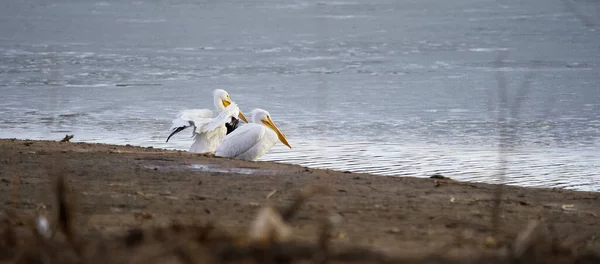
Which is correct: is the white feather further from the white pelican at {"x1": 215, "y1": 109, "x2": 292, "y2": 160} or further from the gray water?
the gray water

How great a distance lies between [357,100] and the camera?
1370 centimetres

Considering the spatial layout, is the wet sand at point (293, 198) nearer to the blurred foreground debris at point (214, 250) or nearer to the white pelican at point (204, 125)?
the blurred foreground debris at point (214, 250)

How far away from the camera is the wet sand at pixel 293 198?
5.05 metres

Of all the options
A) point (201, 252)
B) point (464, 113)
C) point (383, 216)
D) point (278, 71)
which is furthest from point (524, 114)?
point (201, 252)

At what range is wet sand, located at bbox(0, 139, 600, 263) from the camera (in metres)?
5.05

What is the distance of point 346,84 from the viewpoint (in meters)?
15.2

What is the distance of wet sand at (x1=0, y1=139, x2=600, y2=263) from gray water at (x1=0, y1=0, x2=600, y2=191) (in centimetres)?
125

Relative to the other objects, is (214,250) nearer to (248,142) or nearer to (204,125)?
(248,142)

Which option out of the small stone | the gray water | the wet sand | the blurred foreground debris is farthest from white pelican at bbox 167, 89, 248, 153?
the blurred foreground debris

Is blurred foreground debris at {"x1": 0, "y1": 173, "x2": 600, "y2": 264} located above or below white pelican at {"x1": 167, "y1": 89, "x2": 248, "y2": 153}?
above

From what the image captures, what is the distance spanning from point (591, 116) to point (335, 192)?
6109 millimetres

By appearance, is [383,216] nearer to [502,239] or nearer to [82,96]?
[502,239]

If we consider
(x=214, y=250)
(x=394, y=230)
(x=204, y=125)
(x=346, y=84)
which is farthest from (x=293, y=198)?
(x=346, y=84)

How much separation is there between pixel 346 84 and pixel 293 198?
8.85m
